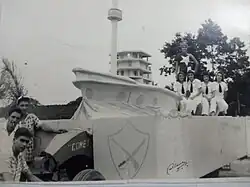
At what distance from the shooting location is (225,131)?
2598 mm

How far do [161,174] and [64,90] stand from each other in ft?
2.68

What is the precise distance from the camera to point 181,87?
2709 millimetres

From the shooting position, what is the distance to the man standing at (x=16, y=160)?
277cm

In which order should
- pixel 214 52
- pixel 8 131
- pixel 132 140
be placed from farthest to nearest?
pixel 8 131, pixel 214 52, pixel 132 140

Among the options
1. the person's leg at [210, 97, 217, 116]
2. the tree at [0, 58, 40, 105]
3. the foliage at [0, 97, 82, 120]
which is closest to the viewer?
the person's leg at [210, 97, 217, 116]

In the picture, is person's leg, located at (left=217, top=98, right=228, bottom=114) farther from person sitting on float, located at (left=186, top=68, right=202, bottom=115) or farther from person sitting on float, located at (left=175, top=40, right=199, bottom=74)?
person sitting on float, located at (left=175, top=40, right=199, bottom=74)

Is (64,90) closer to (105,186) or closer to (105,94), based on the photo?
(105,94)

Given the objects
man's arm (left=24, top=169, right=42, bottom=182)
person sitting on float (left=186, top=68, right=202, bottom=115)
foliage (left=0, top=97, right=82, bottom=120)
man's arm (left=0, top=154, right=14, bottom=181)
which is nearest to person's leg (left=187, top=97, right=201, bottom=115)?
person sitting on float (left=186, top=68, right=202, bottom=115)

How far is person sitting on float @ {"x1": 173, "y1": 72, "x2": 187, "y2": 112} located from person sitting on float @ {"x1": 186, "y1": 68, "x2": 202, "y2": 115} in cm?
3

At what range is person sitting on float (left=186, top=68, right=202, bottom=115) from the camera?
2680 millimetres

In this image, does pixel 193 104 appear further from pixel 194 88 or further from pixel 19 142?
pixel 19 142

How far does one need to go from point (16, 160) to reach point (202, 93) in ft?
4.11

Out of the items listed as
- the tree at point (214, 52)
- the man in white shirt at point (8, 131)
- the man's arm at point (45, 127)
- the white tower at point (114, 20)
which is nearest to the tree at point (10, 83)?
the man in white shirt at point (8, 131)
